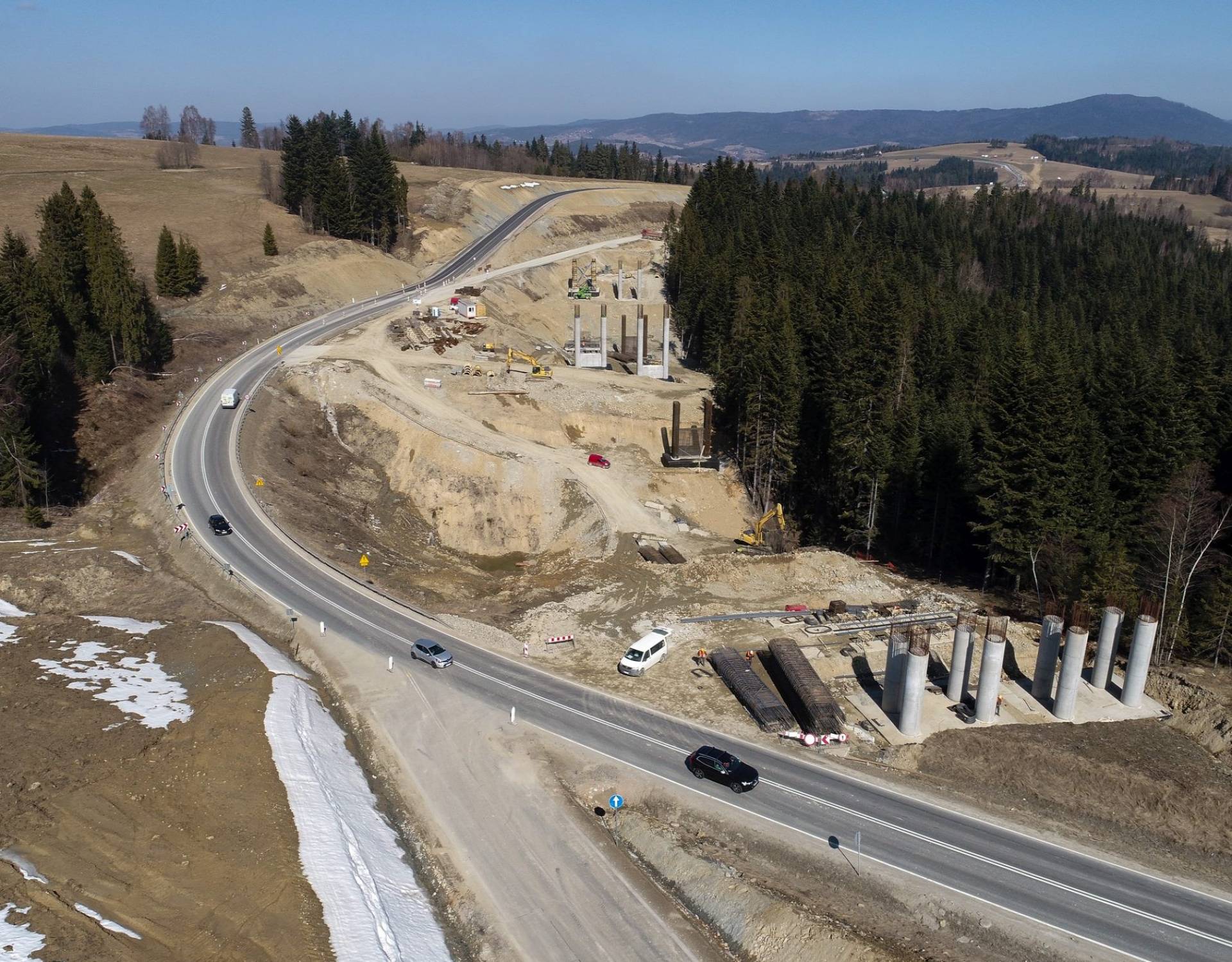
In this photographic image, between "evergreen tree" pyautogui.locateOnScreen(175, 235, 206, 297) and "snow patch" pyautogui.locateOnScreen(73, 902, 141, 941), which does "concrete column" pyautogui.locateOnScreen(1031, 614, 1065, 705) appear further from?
"evergreen tree" pyautogui.locateOnScreen(175, 235, 206, 297)

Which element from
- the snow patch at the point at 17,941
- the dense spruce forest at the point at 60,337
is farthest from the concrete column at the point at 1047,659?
the dense spruce forest at the point at 60,337

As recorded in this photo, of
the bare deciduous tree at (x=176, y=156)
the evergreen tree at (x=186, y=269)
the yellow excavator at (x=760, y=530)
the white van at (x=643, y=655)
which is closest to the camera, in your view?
the white van at (x=643, y=655)

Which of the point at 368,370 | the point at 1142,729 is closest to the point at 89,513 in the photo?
the point at 368,370

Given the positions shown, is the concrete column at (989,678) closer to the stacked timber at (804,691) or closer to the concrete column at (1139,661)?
the stacked timber at (804,691)

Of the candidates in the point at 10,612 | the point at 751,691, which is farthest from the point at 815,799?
the point at 10,612

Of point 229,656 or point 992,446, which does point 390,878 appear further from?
point 992,446

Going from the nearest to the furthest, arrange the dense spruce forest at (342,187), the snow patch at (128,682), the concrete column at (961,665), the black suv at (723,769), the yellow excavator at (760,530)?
1. the black suv at (723,769)
2. the snow patch at (128,682)
3. the concrete column at (961,665)
4. the yellow excavator at (760,530)
5. the dense spruce forest at (342,187)

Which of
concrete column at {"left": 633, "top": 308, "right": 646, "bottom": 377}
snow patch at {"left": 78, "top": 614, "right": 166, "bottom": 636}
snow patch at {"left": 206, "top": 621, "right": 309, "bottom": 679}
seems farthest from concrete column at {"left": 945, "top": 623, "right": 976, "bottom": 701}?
concrete column at {"left": 633, "top": 308, "right": 646, "bottom": 377}

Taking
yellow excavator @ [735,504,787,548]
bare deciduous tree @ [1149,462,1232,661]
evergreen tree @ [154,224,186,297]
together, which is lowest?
yellow excavator @ [735,504,787,548]
